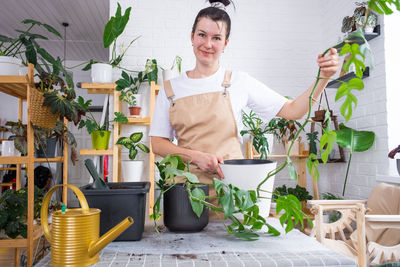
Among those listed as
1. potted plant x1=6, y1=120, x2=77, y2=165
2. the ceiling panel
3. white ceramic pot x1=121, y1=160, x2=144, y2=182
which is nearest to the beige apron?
potted plant x1=6, y1=120, x2=77, y2=165

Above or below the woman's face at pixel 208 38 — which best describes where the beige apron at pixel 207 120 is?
below

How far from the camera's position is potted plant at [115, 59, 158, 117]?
302cm

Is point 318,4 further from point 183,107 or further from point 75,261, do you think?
point 75,261

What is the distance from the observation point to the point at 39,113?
2.18 metres

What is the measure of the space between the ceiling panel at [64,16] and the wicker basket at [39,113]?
9.34 ft

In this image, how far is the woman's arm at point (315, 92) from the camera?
2.73 feet

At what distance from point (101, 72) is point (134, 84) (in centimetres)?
34

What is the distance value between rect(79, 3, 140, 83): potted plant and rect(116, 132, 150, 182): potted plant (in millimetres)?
624

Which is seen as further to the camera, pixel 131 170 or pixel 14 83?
pixel 131 170

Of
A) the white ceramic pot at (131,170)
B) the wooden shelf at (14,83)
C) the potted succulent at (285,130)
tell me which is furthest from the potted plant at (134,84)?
the potted succulent at (285,130)

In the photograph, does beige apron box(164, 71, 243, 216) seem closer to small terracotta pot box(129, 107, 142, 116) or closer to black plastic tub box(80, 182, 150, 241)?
black plastic tub box(80, 182, 150, 241)

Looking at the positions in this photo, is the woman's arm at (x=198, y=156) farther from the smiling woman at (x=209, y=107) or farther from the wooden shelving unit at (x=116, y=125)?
the wooden shelving unit at (x=116, y=125)

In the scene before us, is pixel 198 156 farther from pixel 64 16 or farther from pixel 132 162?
pixel 64 16

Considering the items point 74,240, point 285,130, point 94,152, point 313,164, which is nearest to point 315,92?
point 313,164
